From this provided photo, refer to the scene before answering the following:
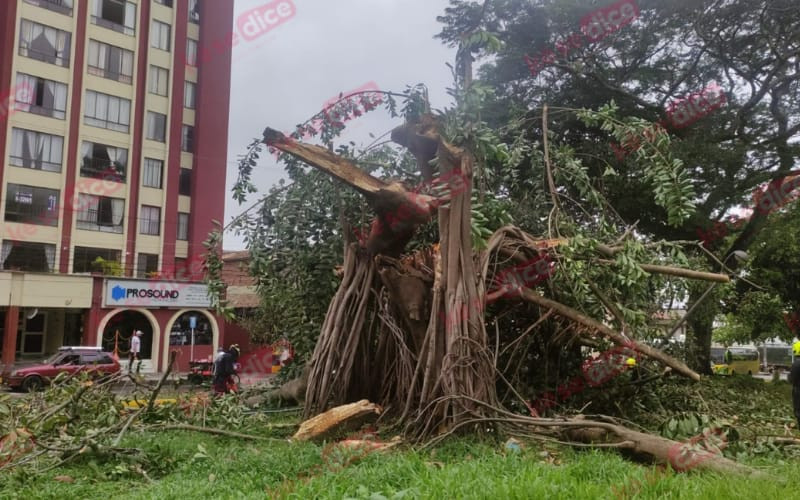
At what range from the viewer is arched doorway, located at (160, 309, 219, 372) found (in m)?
25.3

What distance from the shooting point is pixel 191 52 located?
27.8 m

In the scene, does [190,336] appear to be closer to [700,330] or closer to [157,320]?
[157,320]

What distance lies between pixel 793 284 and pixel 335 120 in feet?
49.6

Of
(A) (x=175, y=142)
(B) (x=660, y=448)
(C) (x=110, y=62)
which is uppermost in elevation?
(C) (x=110, y=62)

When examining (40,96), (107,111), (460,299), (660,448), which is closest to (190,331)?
(107,111)

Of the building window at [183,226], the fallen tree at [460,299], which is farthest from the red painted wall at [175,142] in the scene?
the fallen tree at [460,299]

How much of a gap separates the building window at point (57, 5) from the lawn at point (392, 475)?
24.0m

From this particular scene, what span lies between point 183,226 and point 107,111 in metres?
5.67

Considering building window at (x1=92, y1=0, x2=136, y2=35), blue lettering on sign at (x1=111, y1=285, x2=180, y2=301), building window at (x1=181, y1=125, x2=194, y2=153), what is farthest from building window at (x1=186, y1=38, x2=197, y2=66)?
blue lettering on sign at (x1=111, y1=285, x2=180, y2=301)

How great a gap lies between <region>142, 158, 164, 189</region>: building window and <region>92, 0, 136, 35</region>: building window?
560cm

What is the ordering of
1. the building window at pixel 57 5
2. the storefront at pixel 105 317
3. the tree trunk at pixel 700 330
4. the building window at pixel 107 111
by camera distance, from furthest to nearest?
1. the building window at pixel 107 111
2. the building window at pixel 57 5
3. the storefront at pixel 105 317
4. the tree trunk at pixel 700 330

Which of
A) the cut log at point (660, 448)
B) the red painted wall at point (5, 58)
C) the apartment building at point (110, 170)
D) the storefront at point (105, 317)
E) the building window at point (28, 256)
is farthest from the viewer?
the apartment building at point (110, 170)

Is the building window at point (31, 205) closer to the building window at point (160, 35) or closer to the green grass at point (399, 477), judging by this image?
the building window at point (160, 35)

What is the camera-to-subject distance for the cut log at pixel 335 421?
20.5ft
